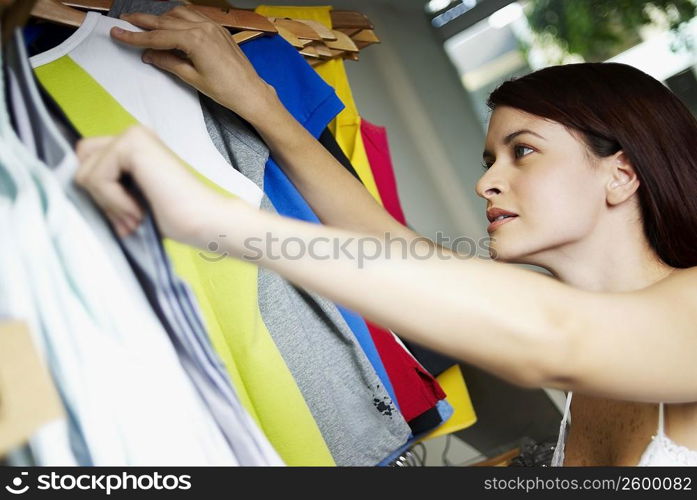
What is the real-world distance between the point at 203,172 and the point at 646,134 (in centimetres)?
68

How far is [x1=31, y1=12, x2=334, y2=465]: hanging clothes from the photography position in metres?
1.00

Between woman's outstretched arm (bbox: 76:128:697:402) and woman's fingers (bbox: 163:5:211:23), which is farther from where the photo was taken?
woman's fingers (bbox: 163:5:211:23)

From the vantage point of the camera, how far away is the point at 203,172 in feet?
3.50

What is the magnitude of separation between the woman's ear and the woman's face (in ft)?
0.05

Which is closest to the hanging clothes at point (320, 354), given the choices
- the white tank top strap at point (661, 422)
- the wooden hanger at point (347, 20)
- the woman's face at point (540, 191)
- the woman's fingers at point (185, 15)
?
the woman's fingers at point (185, 15)

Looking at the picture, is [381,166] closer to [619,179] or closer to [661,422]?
[619,179]

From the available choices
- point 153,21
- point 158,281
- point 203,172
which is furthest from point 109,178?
point 153,21

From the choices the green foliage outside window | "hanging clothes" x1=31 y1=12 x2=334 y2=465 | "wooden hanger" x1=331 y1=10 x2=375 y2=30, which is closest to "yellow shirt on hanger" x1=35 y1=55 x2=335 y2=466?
"hanging clothes" x1=31 y1=12 x2=334 y2=465

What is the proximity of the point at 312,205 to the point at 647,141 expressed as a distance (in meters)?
0.54

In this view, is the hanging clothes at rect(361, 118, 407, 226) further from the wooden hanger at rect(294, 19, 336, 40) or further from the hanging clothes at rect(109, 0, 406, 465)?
the hanging clothes at rect(109, 0, 406, 465)

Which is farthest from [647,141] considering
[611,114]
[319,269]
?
[319,269]

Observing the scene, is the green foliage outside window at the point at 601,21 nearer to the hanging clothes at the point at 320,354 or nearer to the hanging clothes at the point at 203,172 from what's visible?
the hanging clothes at the point at 320,354

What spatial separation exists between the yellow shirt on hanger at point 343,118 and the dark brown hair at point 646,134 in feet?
1.76
